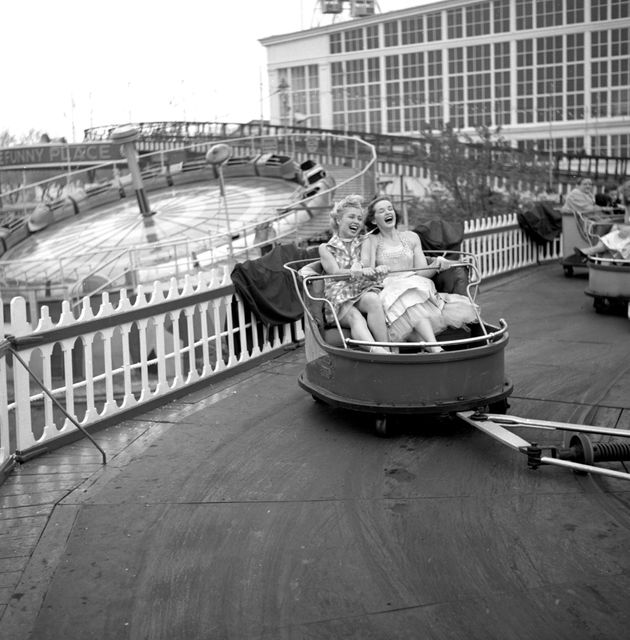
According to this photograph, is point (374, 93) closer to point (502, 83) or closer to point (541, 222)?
point (502, 83)

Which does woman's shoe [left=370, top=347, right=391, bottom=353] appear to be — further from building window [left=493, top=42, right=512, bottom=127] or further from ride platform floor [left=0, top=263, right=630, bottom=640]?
building window [left=493, top=42, right=512, bottom=127]

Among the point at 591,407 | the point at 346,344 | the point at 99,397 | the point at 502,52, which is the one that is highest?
the point at 502,52

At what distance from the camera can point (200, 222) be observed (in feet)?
73.6

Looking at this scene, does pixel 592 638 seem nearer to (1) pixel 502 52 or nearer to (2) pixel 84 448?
(2) pixel 84 448

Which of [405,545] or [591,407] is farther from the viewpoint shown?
[591,407]

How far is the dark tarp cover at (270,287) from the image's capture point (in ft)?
29.9

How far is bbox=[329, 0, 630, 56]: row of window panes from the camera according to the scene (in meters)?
34.2

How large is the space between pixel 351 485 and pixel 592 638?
6.99 ft

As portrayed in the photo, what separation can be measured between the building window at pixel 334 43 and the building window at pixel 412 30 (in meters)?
3.05

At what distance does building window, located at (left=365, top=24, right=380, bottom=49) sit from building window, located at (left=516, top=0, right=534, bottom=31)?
604 cm

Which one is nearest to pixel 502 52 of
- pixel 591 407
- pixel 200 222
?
pixel 200 222

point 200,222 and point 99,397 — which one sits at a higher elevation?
point 200,222

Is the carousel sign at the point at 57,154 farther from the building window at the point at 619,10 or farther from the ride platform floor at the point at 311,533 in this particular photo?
the ride platform floor at the point at 311,533

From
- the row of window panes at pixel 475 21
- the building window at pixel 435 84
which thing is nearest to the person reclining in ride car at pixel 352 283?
the row of window panes at pixel 475 21
